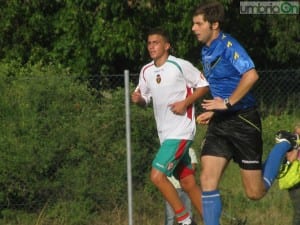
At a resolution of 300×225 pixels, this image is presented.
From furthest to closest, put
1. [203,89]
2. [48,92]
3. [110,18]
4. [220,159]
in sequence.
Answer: [110,18], [48,92], [203,89], [220,159]

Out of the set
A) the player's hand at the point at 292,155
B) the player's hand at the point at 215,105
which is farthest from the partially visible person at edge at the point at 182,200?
the player's hand at the point at 215,105

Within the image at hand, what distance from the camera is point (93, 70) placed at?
14.2 m

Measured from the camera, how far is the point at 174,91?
722cm

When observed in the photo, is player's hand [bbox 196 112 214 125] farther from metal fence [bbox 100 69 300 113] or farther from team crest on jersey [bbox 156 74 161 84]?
metal fence [bbox 100 69 300 113]

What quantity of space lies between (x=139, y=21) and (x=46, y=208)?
5.93m

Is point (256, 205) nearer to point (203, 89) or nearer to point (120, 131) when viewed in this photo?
point (120, 131)

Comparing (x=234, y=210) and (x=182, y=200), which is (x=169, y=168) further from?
(x=234, y=210)

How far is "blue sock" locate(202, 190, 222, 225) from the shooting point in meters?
6.47

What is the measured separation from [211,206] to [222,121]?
0.72 m

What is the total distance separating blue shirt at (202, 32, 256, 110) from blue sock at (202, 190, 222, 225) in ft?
2.43

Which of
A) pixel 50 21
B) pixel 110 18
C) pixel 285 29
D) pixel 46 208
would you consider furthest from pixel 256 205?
pixel 285 29

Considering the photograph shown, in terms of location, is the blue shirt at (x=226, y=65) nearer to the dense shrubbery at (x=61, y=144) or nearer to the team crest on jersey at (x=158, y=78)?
the team crest on jersey at (x=158, y=78)

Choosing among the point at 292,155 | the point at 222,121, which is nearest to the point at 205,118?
the point at 222,121

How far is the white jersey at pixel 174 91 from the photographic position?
7.22 metres
